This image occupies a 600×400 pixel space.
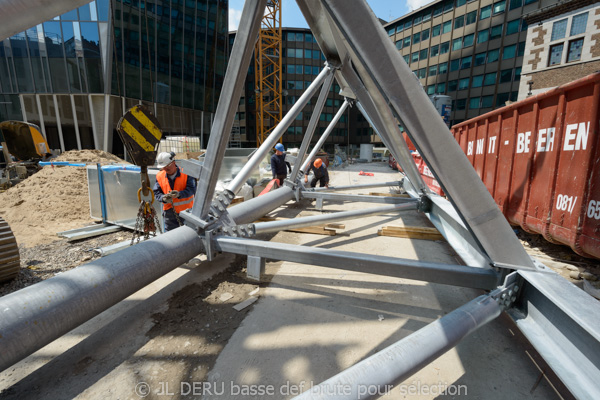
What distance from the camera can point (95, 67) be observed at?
63.0 feet

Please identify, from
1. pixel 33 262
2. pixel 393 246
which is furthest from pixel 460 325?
pixel 33 262

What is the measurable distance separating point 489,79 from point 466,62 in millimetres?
4262

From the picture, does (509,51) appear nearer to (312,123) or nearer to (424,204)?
(424,204)

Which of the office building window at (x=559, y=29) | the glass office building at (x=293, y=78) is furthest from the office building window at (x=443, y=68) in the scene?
the office building window at (x=559, y=29)

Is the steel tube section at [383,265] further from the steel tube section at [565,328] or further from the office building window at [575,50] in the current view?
the office building window at [575,50]

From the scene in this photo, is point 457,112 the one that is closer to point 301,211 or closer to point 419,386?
point 301,211

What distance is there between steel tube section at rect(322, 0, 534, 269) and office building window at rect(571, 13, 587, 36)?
24959 mm

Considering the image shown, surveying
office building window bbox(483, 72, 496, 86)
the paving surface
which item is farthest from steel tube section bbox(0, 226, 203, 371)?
office building window bbox(483, 72, 496, 86)

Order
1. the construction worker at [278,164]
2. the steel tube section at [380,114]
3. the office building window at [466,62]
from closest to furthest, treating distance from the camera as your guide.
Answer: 1. the steel tube section at [380,114]
2. the construction worker at [278,164]
3. the office building window at [466,62]

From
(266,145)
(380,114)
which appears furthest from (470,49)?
(266,145)

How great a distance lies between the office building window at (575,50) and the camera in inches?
690

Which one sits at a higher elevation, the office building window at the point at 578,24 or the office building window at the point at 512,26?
the office building window at the point at 512,26

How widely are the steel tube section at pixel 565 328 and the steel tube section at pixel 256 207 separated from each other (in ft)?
10.6

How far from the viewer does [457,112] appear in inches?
1529
